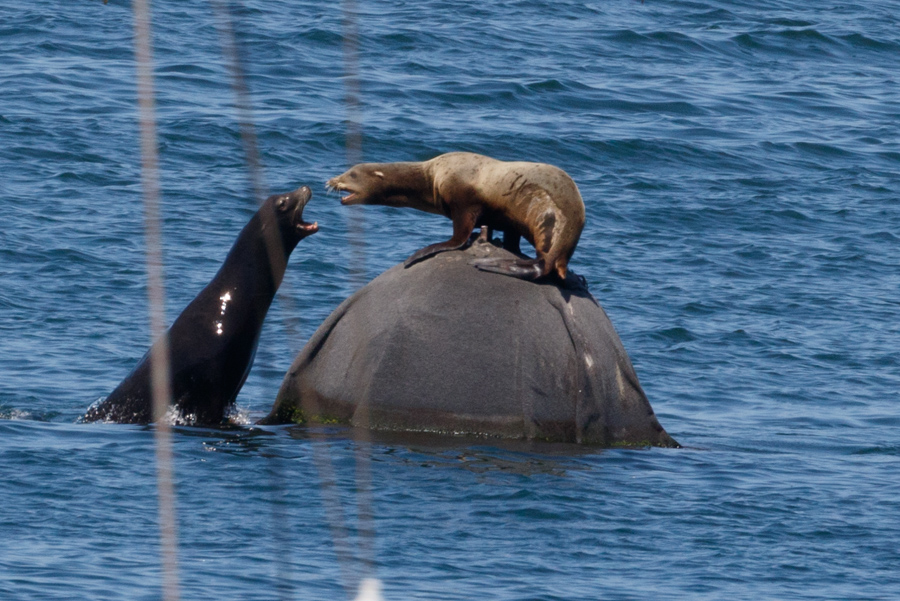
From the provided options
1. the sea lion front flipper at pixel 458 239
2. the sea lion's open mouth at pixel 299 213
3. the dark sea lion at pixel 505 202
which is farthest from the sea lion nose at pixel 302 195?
the sea lion front flipper at pixel 458 239

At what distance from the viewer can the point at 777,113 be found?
24.5m

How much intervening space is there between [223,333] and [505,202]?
2.18 meters

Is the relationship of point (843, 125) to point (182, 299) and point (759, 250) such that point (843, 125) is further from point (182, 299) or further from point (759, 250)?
point (182, 299)

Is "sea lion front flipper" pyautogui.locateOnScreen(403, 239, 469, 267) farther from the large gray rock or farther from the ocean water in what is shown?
the ocean water

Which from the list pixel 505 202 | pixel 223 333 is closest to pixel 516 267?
pixel 505 202

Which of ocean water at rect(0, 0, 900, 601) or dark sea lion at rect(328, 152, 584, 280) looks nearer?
ocean water at rect(0, 0, 900, 601)

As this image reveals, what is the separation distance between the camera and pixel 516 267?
31.5 ft

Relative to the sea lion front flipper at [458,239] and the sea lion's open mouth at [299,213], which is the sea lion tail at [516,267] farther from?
the sea lion's open mouth at [299,213]

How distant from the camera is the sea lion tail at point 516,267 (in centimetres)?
956

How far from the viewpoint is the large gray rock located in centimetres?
934

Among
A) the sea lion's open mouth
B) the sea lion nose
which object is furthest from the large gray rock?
the sea lion nose

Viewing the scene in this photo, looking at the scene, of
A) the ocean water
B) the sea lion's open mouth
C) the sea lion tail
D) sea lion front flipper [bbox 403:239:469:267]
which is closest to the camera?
the ocean water

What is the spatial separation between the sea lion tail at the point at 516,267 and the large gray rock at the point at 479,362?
0.04 meters

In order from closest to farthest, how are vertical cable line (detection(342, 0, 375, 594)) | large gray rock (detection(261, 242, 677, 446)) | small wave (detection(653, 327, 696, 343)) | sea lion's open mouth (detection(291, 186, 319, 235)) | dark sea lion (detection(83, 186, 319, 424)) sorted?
vertical cable line (detection(342, 0, 375, 594))
large gray rock (detection(261, 242, 677, 446))
dark sea lion (detection(83, 186, 319, 424))
sea lion's open mouth (detection(291, 186, 319, 235))
small wave (detection(653, 327, 696, 343))
